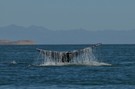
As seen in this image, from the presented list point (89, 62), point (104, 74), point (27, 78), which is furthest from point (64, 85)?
point (89, 62)

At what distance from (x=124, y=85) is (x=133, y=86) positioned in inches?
56.4

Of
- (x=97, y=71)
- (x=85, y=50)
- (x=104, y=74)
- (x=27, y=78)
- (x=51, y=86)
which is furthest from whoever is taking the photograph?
(x=85, y=50)

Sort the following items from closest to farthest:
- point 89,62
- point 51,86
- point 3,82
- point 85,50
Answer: point 51,86 → point 3,82 → point 85,50 → point 89,62

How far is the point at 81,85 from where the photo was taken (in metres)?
66.0

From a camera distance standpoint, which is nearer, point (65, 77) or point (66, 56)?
point (65, 77)

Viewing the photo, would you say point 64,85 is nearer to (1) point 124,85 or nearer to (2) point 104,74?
(1) point 124,85

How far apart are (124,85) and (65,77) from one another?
12.7m

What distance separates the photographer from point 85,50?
316 feet

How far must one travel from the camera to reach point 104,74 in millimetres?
82500

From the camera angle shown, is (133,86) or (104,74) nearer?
(133,86)

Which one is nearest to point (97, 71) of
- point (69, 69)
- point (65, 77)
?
point (69, 69)

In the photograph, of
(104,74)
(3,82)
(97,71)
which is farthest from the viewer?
(97,71)

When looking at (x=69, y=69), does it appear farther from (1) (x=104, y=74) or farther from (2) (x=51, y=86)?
(2) (x=51, y=86)

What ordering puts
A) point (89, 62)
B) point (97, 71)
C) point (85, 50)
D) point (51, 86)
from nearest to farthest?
1. point (51, 86)
2. point (97, 71)
3. point (85, 50)
4. point (89, 62)
